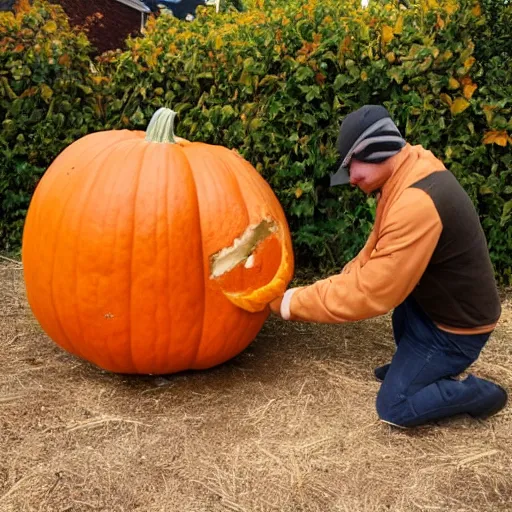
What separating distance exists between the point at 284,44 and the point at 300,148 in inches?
27.9

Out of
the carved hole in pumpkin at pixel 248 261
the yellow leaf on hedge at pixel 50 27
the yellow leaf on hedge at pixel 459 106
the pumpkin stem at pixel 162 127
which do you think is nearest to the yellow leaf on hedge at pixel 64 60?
the yellow leaf on hedge at pixel 50 27

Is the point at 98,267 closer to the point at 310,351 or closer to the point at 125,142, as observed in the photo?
the point at 125,142

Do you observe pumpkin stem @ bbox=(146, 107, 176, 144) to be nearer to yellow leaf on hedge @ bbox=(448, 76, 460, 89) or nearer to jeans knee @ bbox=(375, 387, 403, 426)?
jeans knee @ bbox=(375, 387, 403, 426)

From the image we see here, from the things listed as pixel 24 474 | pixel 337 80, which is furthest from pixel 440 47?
pixel 24 474

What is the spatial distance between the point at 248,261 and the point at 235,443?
787mm

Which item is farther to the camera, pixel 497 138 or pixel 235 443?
pixel 497 138

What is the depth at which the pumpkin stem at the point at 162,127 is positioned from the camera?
2.87 metres

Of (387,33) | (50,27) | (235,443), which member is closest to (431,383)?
(235,443)

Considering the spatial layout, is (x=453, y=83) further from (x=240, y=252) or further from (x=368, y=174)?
(x=240, y=252)

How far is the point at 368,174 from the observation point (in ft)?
8.43

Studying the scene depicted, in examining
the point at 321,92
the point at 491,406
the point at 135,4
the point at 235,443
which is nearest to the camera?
the point at 235,443

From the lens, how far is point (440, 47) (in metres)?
3.98

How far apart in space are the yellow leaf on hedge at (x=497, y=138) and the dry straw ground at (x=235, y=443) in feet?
4.89

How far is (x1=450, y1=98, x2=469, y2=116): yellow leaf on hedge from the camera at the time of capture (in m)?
3.98
